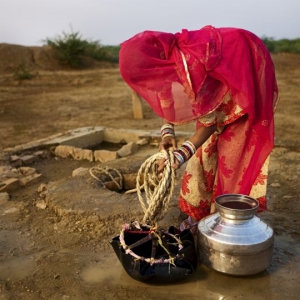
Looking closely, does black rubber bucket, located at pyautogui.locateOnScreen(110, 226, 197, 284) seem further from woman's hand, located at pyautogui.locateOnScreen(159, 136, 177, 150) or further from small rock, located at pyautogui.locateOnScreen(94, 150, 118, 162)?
small rock, located at pyautogui.locateOnScreen(94, 150, 118, 162)

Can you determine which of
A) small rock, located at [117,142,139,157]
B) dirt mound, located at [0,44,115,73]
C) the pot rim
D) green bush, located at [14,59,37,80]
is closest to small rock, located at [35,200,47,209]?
small rock, located at [117,142,139,157]

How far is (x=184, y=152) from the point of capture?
2.52 meters

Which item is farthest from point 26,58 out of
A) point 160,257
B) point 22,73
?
point 160,257

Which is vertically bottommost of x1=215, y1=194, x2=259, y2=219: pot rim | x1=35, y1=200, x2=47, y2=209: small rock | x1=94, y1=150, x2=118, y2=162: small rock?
x1=94, y1=150, x2=118, y2=162: small rock

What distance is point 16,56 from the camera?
1600 centimetres

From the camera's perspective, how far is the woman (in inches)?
101

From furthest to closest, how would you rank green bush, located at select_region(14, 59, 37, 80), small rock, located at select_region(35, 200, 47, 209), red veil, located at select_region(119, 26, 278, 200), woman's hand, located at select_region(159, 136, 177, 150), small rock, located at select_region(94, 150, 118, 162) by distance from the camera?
green bush, located at select_region(14, 59, 37, 80) → small rock, located at select_region(94, 150, 118, 162) → small rock, located at select_region(35, 200, 47, 209) → woman's hand, located at select_region(159, 136, 177, 150) → red veil, located at select_region(119, 26, 278, 200)

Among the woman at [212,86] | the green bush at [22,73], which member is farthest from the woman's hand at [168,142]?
the green bush at [22,73]

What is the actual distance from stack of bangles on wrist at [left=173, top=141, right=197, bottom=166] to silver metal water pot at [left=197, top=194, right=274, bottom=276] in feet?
1.08

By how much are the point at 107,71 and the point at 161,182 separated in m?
14.2

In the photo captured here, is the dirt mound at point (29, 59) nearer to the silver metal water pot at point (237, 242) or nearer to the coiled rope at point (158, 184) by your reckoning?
the coiled rope at point (158, 184)

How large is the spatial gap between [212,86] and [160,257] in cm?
104

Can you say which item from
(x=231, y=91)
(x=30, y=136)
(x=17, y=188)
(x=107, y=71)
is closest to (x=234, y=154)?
(x=231, y=91)

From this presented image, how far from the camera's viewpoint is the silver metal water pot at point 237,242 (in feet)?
8.03
